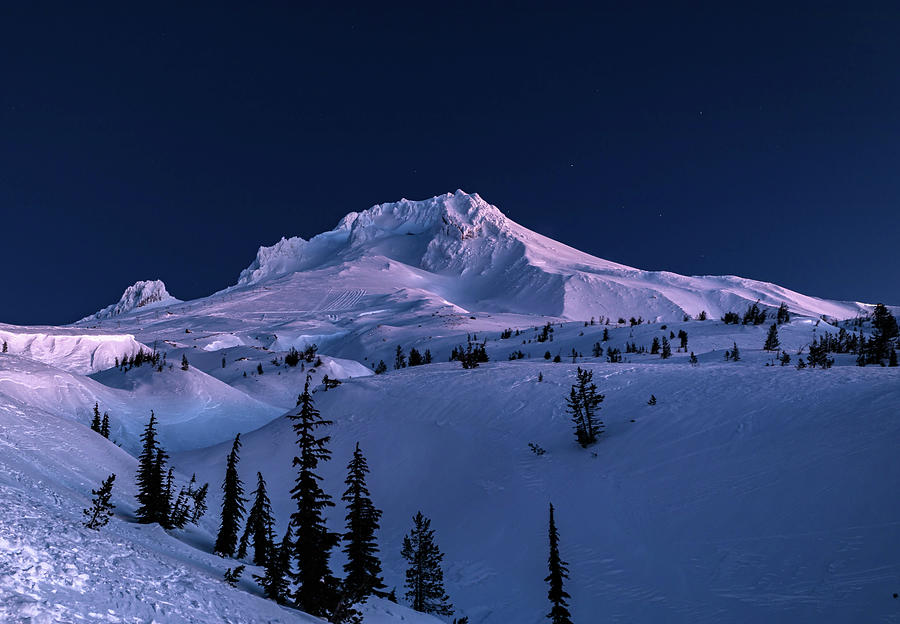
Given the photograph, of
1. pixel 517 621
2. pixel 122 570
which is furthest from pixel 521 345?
pixel 122 570

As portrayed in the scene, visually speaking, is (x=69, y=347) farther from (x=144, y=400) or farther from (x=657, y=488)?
(x=657, y=488)

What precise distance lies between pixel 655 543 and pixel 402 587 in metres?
12.7

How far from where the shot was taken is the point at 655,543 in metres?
21.4

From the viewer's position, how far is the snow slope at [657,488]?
16.9 m

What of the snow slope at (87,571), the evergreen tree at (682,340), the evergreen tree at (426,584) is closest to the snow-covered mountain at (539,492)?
the snow slope at (87,571)

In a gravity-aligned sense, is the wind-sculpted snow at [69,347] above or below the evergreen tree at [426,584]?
above

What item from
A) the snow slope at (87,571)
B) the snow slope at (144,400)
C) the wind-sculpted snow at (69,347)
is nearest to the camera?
the snow slope at (87,571)

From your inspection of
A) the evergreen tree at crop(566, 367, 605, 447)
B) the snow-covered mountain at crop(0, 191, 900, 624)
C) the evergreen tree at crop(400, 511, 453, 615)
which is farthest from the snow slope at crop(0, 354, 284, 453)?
the evergreen tree at crop(566, 367, 605, 447)

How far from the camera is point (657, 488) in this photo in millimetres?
24922

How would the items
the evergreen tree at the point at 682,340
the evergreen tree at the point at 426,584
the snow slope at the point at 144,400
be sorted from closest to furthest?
the evergreen tree at the point at 426,584
the snow slope at the point at 144,400
the evergreen tree at the point at 682,340

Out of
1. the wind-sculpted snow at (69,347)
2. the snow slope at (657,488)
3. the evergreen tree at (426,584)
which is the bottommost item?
the evergreen tree at (426,584)

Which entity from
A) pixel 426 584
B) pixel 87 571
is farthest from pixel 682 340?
pixel 87 571

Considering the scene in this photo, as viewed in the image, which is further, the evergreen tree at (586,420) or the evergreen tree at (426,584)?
the evergreen tree at (586,420)

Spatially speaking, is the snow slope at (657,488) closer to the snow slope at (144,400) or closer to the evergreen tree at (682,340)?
the evergreen tree at (682,340)
